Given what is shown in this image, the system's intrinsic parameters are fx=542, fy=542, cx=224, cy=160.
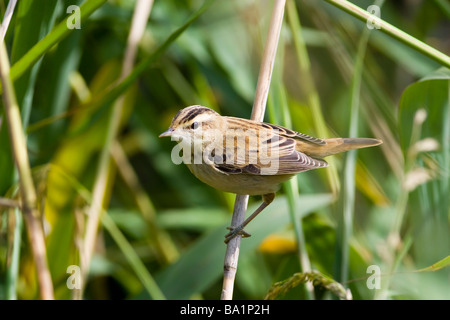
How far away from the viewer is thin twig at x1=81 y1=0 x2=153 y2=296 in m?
3.16

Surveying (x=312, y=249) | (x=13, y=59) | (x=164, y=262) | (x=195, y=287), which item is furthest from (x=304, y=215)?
(x=13, y=59)

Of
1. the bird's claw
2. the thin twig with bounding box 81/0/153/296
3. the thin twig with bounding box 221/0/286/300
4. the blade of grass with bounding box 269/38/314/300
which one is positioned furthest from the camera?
the thin twig with bounding box 81/0/153/296

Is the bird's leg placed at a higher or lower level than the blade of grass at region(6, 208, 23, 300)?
higher

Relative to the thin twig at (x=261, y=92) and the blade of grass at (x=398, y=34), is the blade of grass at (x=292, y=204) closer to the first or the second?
the thin twig at (x=261, y=92)

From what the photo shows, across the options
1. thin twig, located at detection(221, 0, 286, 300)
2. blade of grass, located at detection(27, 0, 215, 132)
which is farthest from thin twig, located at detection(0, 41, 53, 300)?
thin twig, located at detection(221, 0, 286, 300)

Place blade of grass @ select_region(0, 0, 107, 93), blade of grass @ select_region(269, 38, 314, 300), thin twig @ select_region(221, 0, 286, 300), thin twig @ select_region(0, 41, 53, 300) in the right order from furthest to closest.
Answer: blade of grass @ select_region(269, 38, 314, 300) → thin twig @ select_region(221, 0, 286, 300) → blade of grass @ select_region(0, 0, 107, 93) → thin twig @ select_region(0, 41, 53, 300)

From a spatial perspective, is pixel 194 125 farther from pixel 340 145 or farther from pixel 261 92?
pixel 340 145

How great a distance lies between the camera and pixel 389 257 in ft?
8.39

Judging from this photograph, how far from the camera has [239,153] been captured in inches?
113

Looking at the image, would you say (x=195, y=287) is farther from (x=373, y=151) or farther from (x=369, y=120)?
(x=373, y=151)

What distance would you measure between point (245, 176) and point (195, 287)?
0.63 metres

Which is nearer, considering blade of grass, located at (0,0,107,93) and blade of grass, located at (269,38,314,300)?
blade of grass, located at (0,0,107,93)

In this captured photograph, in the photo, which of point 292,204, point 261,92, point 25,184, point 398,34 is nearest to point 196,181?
point 261,92

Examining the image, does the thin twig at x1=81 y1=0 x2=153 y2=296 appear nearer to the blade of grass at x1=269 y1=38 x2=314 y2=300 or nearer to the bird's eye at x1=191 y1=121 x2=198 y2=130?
the bird's eye at x1=191 y1=121 x2=198 y2=130
